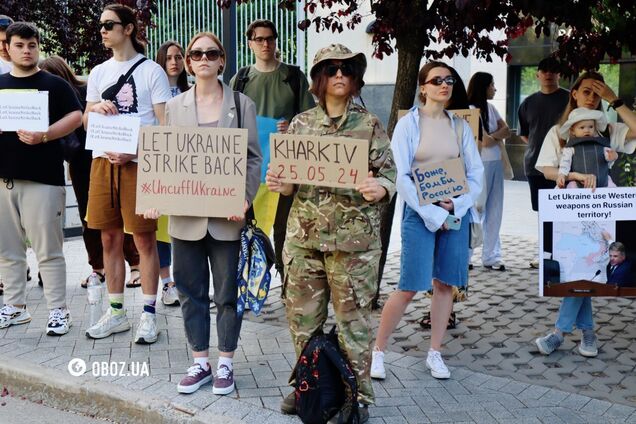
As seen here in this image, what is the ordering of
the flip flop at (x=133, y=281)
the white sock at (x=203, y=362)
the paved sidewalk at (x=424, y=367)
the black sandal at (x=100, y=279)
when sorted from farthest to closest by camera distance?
the flip flop at (x=133, y=281) → the black sandal at (x=100, y=279) → the white sock at (x=203, y=362) → the paved sidewalk at (x=424, y=367)

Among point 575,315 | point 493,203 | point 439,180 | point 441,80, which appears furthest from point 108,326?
point 493,203

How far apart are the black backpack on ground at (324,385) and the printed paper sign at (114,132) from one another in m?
2.06

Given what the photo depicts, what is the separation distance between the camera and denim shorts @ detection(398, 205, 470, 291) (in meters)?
4.85

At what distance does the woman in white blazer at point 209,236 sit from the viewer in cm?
459

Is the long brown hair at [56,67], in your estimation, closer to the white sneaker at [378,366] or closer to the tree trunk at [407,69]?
the tree trunk at [407,69]

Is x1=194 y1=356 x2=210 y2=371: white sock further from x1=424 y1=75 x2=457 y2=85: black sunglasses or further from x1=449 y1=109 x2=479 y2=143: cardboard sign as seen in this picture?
x1=449 y1=109 x2=479 y2=143: cardboard sign

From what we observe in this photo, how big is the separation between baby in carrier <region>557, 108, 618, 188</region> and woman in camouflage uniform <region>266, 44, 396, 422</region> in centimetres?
178

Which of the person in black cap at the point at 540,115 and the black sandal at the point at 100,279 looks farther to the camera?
the person in black cap at the point at 540,115

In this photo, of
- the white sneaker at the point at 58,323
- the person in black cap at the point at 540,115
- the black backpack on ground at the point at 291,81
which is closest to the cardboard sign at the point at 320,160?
the black backpack on ground at the point at 291,81

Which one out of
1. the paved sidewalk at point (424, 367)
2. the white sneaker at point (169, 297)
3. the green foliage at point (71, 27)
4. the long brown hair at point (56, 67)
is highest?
the green foliage at point (71, 27)

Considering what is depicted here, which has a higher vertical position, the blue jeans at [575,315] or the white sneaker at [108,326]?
the blue jeans at [575,315]

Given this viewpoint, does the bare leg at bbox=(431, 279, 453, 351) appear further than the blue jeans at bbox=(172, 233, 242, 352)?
Yes

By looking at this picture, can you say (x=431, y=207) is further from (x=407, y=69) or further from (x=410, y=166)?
(x=407, y=69)
